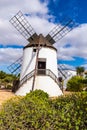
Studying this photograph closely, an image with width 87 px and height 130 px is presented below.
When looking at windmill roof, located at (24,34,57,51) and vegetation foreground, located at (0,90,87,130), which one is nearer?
vegetation foreground, located at (0,90,87,130)

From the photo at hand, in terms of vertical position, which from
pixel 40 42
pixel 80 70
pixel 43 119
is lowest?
pixel 43 119

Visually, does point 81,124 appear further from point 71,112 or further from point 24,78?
point 24,78

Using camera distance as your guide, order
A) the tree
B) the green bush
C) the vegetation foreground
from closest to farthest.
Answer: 1. the vegetation foreground
2. the green bush
3. the tree

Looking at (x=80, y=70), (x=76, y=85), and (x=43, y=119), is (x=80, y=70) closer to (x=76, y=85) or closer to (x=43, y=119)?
(x=76, y=85)

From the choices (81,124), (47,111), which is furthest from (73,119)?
(47,111)

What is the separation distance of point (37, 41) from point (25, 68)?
3.58 m

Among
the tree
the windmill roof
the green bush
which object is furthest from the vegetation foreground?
the tree

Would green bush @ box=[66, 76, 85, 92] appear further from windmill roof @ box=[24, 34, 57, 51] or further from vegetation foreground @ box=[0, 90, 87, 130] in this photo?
vegetation foreground @ box=[0, 90, 87, 130]

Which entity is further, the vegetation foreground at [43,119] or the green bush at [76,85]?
the green bush at [76,85]

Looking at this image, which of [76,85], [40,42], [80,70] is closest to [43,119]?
[40,42]

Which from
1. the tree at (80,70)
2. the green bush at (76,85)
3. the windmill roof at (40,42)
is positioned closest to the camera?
the windmill roof at (40,42)

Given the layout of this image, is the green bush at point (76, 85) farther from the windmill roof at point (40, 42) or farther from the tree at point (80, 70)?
the tree at point (80, 70)

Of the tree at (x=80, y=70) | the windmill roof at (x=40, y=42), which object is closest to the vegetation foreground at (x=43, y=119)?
the windmill roof at (x=40, y=42)

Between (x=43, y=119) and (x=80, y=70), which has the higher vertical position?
(x=80, y=70)
